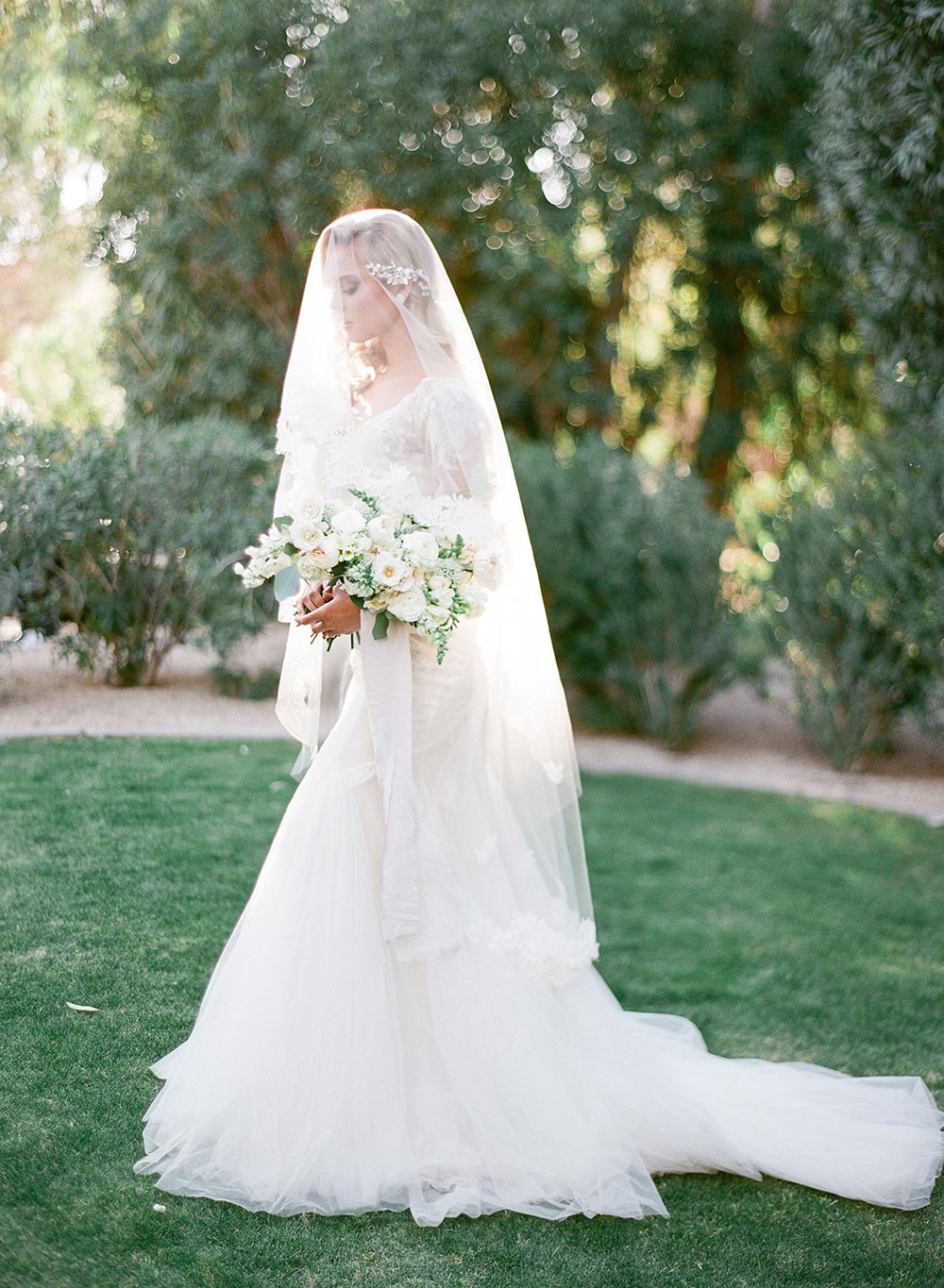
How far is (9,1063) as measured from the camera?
311 cm

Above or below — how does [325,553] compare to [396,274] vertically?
below

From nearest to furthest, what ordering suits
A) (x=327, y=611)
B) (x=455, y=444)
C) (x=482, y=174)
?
1. (x=327, y=611)
2. (x=455, y=444)
3. (x=482, y=174)

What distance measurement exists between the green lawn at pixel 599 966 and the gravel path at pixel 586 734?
Result: 29 cm

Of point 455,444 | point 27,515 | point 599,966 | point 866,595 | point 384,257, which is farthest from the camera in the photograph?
point 866,595

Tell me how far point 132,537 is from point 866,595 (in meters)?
4.07

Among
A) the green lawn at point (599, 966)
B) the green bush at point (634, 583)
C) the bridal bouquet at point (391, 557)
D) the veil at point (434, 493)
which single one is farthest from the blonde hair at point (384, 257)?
the green bush at point (634, 583)

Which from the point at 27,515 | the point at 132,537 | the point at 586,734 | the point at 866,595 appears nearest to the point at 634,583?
the point at 586,734

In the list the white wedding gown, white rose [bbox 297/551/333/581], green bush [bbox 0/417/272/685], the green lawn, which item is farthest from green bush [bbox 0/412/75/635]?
white rose [bbox 297/551/333/581]

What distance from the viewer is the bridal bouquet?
272 centimetres

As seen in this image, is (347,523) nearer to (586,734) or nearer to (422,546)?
(422,546)

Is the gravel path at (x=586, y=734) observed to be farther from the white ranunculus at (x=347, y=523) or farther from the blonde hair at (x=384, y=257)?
the white ranunculus at (x=347, y=523)

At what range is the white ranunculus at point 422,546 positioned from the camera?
8.98 ft

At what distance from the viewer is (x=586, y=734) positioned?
8.04m

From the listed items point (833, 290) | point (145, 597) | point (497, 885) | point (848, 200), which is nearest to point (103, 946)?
point (497, 885)
